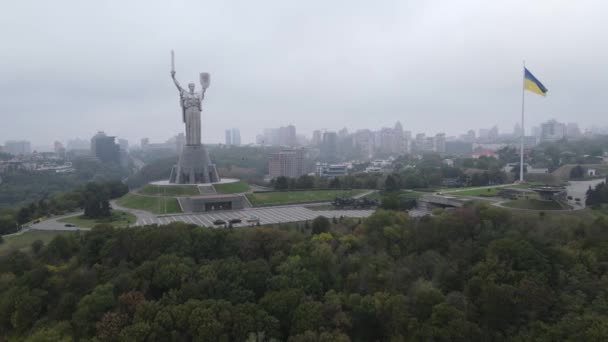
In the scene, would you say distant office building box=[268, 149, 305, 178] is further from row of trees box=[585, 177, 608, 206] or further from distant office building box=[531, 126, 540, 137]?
distant office building box=[531, 126, 540, 137]

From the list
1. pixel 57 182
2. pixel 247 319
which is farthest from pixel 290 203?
pixel 57 182

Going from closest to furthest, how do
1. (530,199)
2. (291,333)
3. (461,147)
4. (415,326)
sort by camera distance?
(415,326), (291,333), (530,199), (461,147)

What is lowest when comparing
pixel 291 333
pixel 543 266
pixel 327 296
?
pixel 291 333

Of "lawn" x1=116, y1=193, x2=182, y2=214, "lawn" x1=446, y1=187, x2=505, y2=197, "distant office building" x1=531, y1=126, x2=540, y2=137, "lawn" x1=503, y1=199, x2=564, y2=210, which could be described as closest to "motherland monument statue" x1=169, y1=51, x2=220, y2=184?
"lawn" x1=116, y1=193, x2=182, y2=214

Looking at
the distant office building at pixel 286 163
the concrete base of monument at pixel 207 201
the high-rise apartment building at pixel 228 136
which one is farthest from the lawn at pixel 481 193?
the high-rise apartment building at pixel 228 136

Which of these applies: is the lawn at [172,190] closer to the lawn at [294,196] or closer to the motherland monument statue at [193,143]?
the motherland monument statue at [193,143]

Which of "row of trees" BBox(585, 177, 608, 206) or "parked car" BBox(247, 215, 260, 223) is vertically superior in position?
"row of trees" BBox(585, 177, 608, 206)

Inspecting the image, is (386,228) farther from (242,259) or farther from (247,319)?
(247,319)
